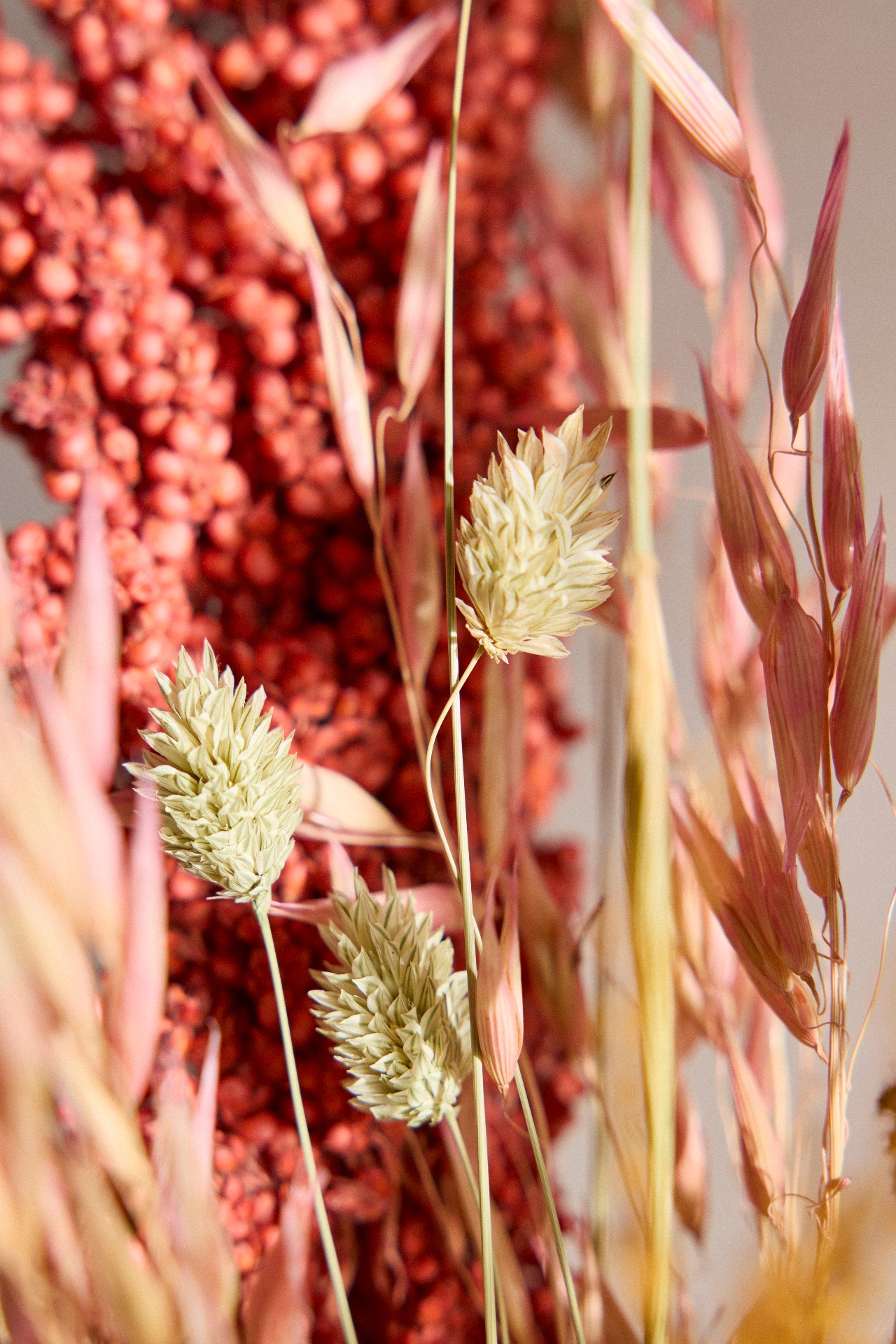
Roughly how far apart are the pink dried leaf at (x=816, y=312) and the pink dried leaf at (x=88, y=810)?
0.89ft

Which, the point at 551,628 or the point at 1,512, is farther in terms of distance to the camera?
the point at 1,512

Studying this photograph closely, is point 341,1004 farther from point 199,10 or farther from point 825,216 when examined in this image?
point 199,10

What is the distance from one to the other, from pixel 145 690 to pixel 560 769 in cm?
21

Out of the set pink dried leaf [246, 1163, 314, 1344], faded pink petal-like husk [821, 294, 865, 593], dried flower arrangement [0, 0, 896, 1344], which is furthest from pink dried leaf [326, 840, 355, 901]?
faded pink petal-like husk [821, 294, 865, 593]

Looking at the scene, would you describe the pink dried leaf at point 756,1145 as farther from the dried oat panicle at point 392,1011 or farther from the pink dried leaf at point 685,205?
the pink dried leaf at point 685,205

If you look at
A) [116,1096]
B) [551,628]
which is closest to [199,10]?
[551,628]

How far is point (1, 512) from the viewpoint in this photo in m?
0.45

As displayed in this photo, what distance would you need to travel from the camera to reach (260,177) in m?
0.38

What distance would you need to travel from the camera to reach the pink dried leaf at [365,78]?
1.24 ft

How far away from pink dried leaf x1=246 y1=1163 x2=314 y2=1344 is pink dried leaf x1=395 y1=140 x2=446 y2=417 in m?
0.33

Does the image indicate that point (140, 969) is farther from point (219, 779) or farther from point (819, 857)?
point (819, 857)

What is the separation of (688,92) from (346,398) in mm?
174

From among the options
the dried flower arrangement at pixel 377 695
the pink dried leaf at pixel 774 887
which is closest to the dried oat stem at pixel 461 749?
the dried flower arrangement at pixel 377 695

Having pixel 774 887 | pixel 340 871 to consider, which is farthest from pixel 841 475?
pixel 340 871
